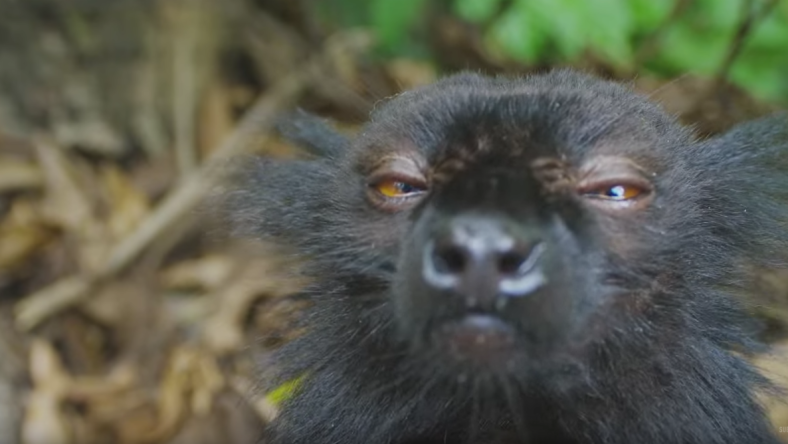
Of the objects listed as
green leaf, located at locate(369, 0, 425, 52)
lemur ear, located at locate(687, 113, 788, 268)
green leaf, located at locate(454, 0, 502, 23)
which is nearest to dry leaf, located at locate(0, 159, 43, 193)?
green leaf, located at locate(369, 0, 425, 52)

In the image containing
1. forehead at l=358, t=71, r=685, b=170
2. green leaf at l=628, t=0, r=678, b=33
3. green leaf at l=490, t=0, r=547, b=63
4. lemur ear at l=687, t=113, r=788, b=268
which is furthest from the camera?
green leaf at l=628, t=0, r=678, b=33

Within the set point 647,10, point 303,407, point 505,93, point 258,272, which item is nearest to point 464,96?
point 505,93

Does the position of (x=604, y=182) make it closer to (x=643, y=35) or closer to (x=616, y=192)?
(x=616, y=192)

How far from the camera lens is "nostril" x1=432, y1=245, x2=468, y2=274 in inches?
113

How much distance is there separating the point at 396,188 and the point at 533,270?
0.69m

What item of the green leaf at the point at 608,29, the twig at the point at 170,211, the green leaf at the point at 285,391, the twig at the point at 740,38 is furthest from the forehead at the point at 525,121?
the green leaf at the point at 608,29

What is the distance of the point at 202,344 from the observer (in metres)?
5.84

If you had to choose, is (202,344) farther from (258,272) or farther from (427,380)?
(427,380)

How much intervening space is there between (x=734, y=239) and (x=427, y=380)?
1.07m

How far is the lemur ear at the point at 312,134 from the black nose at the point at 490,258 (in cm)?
120

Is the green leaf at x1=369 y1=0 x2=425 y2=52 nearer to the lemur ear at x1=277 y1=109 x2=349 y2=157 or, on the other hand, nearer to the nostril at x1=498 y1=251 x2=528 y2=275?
the lemur ear at x1=277 y1=109 x2=349 y2=157

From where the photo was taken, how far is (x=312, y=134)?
4129 mm

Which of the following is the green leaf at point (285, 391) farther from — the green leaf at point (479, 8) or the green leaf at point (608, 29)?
the green leaf at point (479, 8)

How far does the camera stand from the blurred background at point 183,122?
5.47 metres
